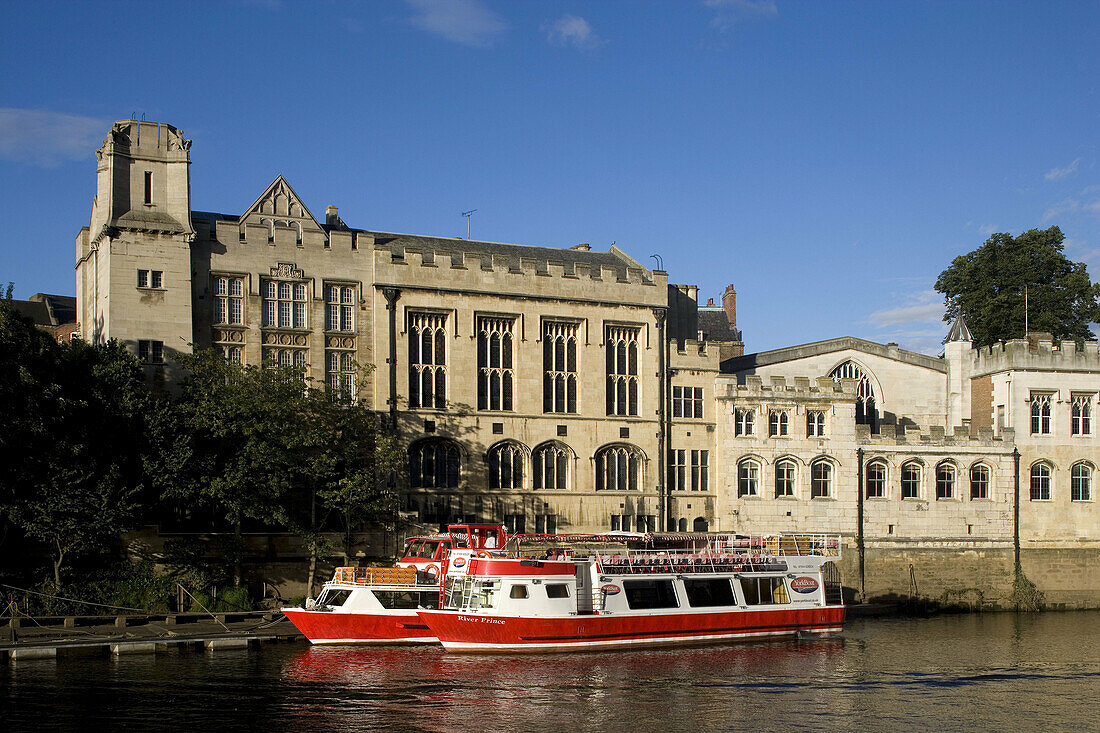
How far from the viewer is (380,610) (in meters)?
44.1

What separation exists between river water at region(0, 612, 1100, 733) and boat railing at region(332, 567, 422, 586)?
237cm

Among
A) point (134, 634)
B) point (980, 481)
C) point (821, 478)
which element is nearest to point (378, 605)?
point (134, 634)

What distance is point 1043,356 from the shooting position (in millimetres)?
61719

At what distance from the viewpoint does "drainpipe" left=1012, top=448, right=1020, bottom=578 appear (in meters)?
60.4

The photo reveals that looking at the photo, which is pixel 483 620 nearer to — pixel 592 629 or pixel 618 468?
pixel 592 629

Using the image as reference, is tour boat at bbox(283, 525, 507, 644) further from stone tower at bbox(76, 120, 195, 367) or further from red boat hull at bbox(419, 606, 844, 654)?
stone tower at bbox(76, 120, 195, 367)

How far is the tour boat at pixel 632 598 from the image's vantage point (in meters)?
42.5

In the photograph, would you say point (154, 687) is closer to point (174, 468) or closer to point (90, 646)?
point (90, 646)

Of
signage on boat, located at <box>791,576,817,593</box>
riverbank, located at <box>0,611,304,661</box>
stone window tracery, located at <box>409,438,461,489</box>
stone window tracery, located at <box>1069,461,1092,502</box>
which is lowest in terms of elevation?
riverbank, located at <box>0,611,304,661</box>

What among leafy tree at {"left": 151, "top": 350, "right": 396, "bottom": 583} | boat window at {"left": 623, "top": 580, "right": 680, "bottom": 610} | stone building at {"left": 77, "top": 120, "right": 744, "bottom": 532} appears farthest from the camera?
stone building at {"left": 77, "top": 120, "right": 744, "bottom": 532}

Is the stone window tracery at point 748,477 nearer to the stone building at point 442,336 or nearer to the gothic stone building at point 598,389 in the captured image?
the gothic stone building at point 598,389

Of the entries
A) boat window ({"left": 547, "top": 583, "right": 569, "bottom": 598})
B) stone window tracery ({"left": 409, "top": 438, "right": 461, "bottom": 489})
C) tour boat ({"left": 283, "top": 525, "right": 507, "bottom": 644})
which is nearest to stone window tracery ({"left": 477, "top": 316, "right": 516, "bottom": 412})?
stone window tracery ({"left": 409, "top": 438, "right": 461, "bottom": 489})

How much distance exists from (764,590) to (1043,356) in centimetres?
2360

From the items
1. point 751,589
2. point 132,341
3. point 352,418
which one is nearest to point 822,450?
point 751,589
